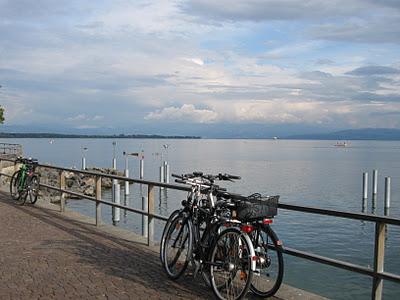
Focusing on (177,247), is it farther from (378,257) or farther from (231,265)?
(378,257)

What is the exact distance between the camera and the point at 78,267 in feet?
23.1

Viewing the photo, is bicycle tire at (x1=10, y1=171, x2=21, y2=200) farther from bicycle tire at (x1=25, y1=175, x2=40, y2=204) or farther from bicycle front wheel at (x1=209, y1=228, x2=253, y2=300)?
bicycle front wheel at (x1=209, y1=228, x2=253, y2=300)

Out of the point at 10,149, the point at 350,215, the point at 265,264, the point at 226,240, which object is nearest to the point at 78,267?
the point at 226,240

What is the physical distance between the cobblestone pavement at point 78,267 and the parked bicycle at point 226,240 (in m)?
0.38

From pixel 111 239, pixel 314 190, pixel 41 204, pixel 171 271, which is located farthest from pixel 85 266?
pixel 314 190

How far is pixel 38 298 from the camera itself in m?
5.61

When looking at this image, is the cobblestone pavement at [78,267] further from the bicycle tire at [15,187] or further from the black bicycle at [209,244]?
the bicycle tire at [15,187]

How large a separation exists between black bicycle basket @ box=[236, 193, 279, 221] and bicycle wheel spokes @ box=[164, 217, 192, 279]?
3.58ft

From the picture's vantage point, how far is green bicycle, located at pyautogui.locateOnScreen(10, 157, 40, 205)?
13.8 m

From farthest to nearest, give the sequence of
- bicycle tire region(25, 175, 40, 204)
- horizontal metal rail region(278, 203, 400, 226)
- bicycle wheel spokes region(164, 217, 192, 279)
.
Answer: bicycle tire region(25, 175, 40, 204) < bicycle wheel spokes region(164, 217, 192, 279) < horizontal metal rail region(278, 203, 400, 226)

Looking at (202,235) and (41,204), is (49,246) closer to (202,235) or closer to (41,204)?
(202,235)

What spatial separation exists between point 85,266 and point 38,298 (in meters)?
1.48

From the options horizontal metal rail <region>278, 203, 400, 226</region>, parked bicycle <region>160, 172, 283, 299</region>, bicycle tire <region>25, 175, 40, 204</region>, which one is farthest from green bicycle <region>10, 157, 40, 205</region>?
horizontal metal rail <region>278, 203, 400, 226</region>

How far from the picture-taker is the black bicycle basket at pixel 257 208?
5.29 meters
